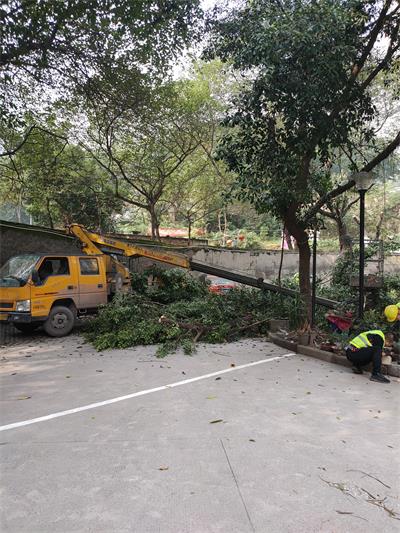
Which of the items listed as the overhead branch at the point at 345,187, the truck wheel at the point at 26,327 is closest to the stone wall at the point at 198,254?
the truck wheel at the point at 26,327

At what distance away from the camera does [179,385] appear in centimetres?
575

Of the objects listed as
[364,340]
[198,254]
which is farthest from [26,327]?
[198,254]

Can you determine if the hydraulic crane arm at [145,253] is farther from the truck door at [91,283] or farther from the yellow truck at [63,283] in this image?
the truck door at [91,283]

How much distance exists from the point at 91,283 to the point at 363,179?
22.4ft

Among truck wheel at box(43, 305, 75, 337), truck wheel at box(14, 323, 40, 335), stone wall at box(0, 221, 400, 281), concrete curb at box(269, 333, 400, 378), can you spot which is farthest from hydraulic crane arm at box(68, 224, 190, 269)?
concrete curb at box(269, 333, 400, 378)

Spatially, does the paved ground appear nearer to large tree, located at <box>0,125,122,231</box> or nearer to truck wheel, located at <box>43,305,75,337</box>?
truck wheel, located at <box>43,305,75,337</box>

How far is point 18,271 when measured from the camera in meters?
8.89

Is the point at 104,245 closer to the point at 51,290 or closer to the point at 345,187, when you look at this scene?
the point at 51,290

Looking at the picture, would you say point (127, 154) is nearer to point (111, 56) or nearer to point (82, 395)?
point (111, 56)

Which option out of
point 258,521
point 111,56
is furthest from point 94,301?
point 258,521

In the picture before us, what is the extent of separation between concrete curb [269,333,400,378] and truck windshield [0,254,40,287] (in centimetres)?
593

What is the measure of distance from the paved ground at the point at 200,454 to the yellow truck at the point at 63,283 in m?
2.57

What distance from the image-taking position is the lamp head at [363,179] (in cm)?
725

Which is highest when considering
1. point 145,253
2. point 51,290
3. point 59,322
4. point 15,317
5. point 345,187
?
point 345,187
